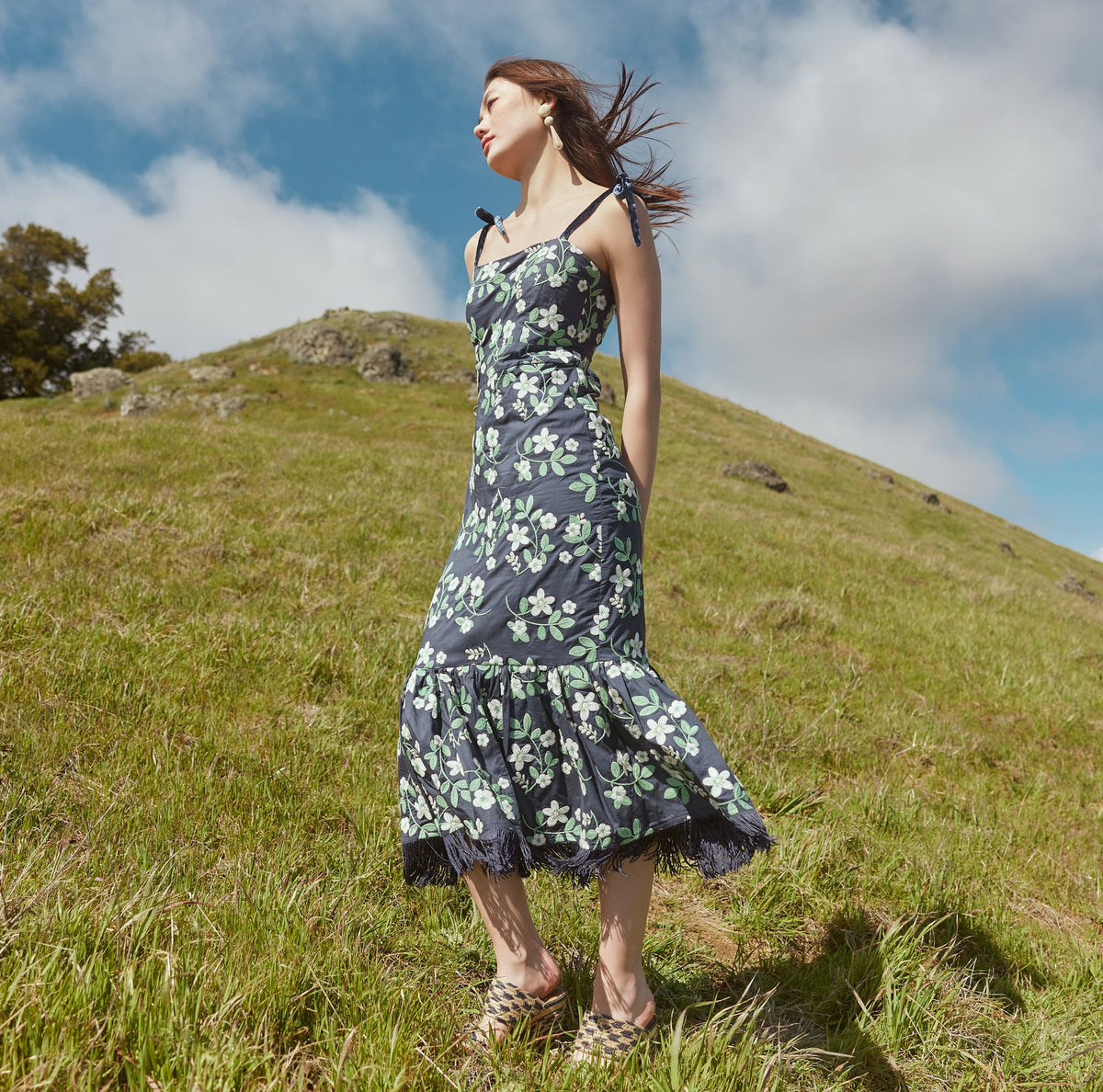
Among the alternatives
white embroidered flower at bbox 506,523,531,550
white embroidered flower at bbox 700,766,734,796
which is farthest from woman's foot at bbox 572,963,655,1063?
white embroidered flower at bbox 506,523,531,550

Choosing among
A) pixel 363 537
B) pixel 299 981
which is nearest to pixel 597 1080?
pixel 299 981

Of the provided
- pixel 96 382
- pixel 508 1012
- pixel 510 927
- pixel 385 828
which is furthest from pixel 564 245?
pixel 96 382

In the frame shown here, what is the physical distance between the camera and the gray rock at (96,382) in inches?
1320

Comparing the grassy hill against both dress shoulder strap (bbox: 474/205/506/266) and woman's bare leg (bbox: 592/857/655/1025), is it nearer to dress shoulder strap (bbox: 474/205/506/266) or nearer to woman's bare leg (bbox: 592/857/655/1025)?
woman's bare leg (bbox: 592/857/655/1025)

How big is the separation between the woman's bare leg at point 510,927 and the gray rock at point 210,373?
1468 inches

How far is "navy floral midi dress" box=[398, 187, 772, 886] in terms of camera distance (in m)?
2.17

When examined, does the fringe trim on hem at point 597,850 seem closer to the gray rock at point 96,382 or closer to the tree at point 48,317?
the gray rock at point 96,382

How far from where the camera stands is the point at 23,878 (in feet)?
7.70

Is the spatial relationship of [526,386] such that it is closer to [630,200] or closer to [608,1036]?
[630,200]

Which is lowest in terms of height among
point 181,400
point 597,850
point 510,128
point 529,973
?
point 529,973

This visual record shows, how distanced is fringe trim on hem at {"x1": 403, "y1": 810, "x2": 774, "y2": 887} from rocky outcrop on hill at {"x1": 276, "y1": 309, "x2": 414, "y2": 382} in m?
36.3

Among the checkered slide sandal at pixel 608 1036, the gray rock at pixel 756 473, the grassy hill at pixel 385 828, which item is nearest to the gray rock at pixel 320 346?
the gray rock at pixel 756 473

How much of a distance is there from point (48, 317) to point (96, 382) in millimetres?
16802

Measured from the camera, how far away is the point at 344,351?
1522 inches
